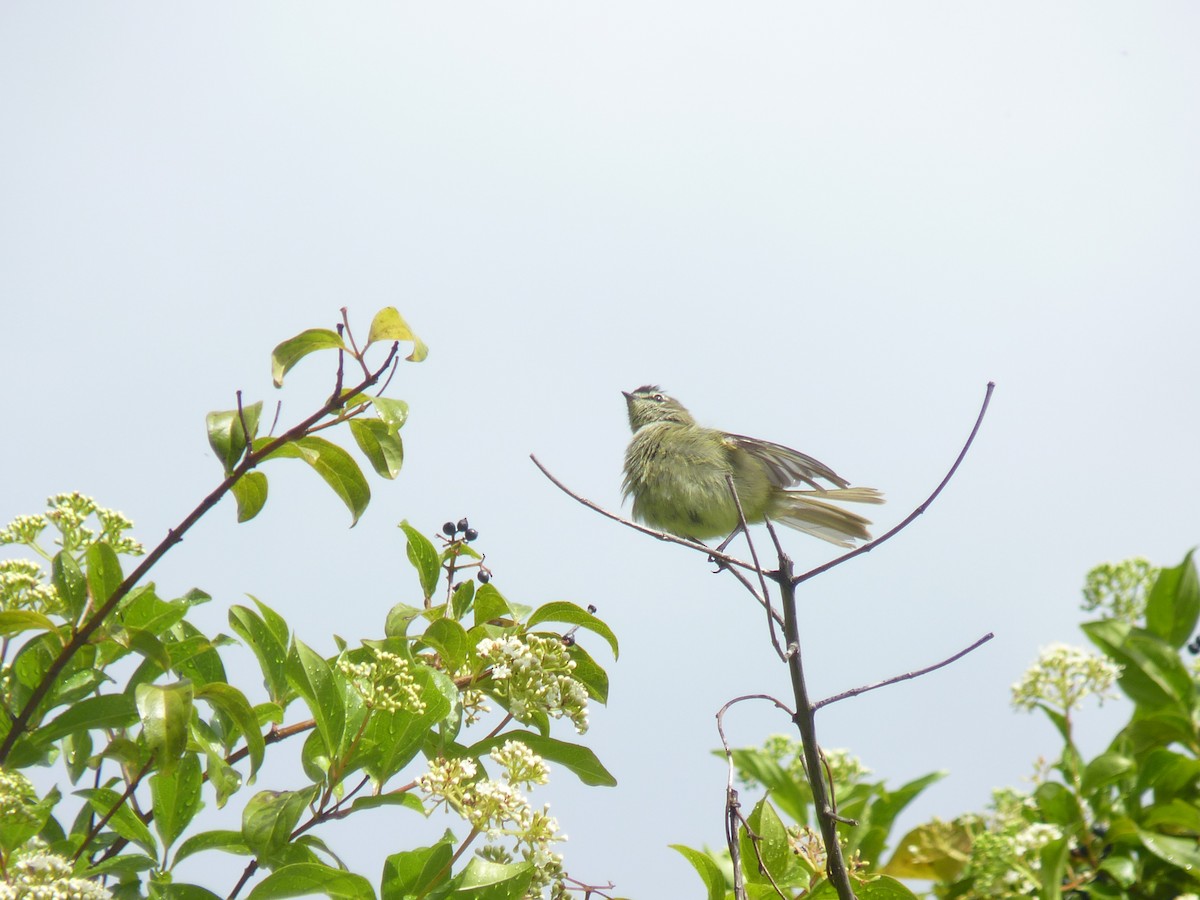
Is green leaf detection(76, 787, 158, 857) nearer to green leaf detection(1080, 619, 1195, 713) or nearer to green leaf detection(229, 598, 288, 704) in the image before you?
green leaf detection(229, 598, 288, 704)

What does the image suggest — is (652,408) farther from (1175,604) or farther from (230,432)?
(230,432)

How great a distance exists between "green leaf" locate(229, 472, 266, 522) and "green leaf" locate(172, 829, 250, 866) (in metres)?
0.66

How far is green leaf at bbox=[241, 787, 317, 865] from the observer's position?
6.64 feet

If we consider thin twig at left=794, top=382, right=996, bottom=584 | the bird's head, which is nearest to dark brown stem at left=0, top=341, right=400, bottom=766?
thin twig at left=794, top=382, right=996, bottom=584

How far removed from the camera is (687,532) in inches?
269

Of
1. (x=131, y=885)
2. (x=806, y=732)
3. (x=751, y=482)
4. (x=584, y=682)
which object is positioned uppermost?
(x=751, y=482)

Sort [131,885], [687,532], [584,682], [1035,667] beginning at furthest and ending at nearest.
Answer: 1. [687,532]
2. [1035,667]
3. [584,682]
4. [131,885]

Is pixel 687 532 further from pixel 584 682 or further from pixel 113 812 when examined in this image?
pixel 113 812

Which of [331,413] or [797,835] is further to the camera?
[797,835]

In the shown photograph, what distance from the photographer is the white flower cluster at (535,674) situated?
236cm

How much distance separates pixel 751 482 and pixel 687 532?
626 millimetres

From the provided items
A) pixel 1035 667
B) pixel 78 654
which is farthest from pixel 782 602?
pixel 1035 667

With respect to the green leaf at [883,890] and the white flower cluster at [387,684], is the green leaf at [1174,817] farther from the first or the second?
the white flower cluster at [387,684]

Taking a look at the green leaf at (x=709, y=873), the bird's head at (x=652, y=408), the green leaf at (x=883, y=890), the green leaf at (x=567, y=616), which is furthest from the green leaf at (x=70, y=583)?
the bird's head at (x=652, y=408)
